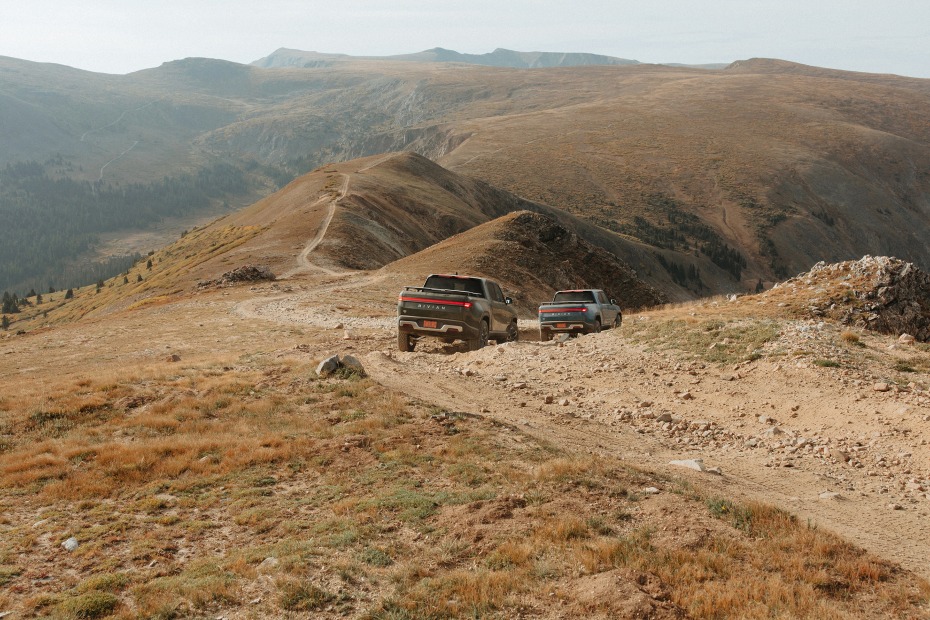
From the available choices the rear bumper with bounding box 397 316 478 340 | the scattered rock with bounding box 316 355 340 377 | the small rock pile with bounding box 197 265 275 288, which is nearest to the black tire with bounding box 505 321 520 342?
the rear bumper with bounding box 397 316 478 340

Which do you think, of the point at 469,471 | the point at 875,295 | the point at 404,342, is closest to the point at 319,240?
the point at 404,342

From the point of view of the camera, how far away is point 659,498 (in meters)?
7.40

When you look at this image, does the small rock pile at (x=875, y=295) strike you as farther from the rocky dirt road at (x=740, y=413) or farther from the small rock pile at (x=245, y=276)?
the small rock pile at (x=245, y=276)

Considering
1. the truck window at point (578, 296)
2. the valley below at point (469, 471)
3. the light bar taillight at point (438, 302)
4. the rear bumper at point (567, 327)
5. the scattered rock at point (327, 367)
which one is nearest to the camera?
the valley below at point (469, 471)

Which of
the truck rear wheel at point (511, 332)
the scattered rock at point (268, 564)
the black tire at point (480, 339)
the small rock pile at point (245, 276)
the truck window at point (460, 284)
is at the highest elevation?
the truck window at point (460, 284)

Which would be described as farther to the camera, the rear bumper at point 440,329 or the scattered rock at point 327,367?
the rear bumper at point 440,329

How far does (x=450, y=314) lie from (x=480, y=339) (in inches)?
45.9

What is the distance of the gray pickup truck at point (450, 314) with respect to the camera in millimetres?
18344

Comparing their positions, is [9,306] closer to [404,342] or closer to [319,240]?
[319,240]

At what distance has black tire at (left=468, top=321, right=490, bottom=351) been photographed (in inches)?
732

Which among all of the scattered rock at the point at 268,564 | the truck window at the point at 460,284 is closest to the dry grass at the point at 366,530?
the scattered rock at the point at 268,564

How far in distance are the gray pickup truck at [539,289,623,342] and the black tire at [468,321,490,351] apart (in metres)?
3.30

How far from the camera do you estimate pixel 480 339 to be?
18.7 m

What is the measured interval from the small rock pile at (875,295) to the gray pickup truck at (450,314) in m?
10.8
